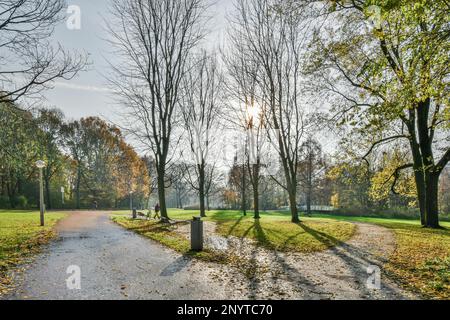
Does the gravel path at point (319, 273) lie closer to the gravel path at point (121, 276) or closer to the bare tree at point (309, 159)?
the gravel path at point (121, 276)

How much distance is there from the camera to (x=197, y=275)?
6918 mm

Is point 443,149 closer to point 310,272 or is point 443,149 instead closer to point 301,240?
point 301,240

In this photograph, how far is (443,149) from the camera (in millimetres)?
21453

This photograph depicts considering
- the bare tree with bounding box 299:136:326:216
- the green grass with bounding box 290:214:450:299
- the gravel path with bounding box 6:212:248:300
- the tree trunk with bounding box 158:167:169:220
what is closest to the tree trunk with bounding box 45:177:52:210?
the tree trunk with bounding box 158:167:169:220

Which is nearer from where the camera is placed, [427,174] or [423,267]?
[423,267]

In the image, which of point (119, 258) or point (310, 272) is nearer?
point (310, 272)

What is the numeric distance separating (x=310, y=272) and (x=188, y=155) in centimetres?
2221

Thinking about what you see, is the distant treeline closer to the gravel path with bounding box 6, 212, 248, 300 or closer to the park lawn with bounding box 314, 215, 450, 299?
the gravel path with bounding box 6, 212, 248, 300

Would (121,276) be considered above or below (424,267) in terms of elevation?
above

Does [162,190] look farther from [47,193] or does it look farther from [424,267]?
[47,193]

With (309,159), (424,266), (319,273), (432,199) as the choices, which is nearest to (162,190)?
(319,273)

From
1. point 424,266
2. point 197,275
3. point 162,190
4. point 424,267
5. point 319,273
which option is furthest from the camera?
point 162,190
